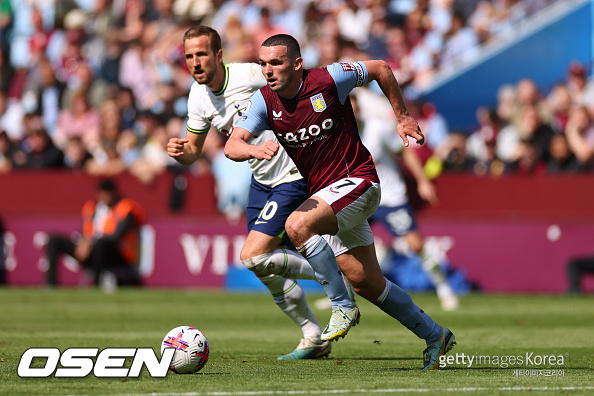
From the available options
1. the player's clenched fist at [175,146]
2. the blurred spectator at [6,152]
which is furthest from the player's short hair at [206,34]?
the blurred spectator at [6,152]

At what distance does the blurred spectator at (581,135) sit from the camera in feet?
53.5

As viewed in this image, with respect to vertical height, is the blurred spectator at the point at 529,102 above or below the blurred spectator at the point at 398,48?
below

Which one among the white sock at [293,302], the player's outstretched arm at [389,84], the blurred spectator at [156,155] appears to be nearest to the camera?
the player's outstretched arm at [389,84]

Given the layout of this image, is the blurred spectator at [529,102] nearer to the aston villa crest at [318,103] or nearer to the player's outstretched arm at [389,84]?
the player's outstretched arm at [389,84]

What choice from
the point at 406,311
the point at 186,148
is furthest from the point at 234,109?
the point at 406,311

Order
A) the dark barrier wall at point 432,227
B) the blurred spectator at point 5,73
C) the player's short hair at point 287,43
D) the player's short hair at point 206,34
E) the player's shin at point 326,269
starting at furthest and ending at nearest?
the blurred spectator at point 5,73 < the dark barrier wall at point 432,227 < the player's short hair at point 206,34 < the player's short hair at point 287,43 < the player's shin at point 326,269

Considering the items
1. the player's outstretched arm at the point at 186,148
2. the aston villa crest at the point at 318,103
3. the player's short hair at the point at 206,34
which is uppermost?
the player's short hair at the point at 206,34

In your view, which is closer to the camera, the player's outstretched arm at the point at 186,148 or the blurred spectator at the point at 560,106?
the player's outstretched arm at the point at 186,148

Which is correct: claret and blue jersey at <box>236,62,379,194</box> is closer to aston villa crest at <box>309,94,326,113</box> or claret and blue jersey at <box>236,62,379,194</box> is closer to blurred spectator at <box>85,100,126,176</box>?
aston villa crest at <box>309,94,326,113</box>

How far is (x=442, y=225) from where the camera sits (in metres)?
16.7

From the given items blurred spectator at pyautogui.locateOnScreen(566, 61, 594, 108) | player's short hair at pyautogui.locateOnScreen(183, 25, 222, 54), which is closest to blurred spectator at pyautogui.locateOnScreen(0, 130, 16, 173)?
blurred spectator at pyautogui.locateOnScreen(566, 61, 594, 108)

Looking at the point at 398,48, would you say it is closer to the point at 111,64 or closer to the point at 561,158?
the point at 561,158

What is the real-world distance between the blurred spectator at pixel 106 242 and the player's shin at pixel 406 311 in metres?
10.3

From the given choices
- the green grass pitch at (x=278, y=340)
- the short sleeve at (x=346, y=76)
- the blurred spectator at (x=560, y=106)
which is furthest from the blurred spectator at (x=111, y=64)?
Result: the short sleeve at (x=346, y=76)
